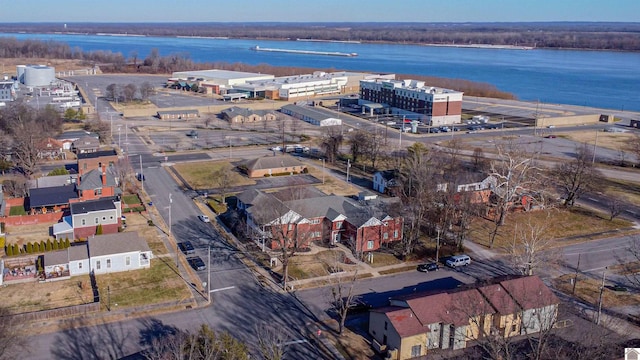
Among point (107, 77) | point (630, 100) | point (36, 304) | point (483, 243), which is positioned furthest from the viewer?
point (107, 77)

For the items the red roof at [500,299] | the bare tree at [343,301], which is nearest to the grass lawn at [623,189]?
the red roof at [500,299]

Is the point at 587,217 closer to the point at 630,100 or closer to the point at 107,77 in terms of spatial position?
the point at 630,100

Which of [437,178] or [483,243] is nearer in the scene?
[483,243]

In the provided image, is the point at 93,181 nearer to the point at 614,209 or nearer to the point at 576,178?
the point at 576,178

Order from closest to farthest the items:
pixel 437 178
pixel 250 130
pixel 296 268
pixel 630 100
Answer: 1. pixel 296 268
2. pixel 437 178
3. pixel 250 130
4. pixel 630 100

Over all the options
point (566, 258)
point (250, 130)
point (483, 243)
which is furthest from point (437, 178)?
point (250, 130)

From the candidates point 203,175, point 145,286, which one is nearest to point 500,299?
point 145,286
